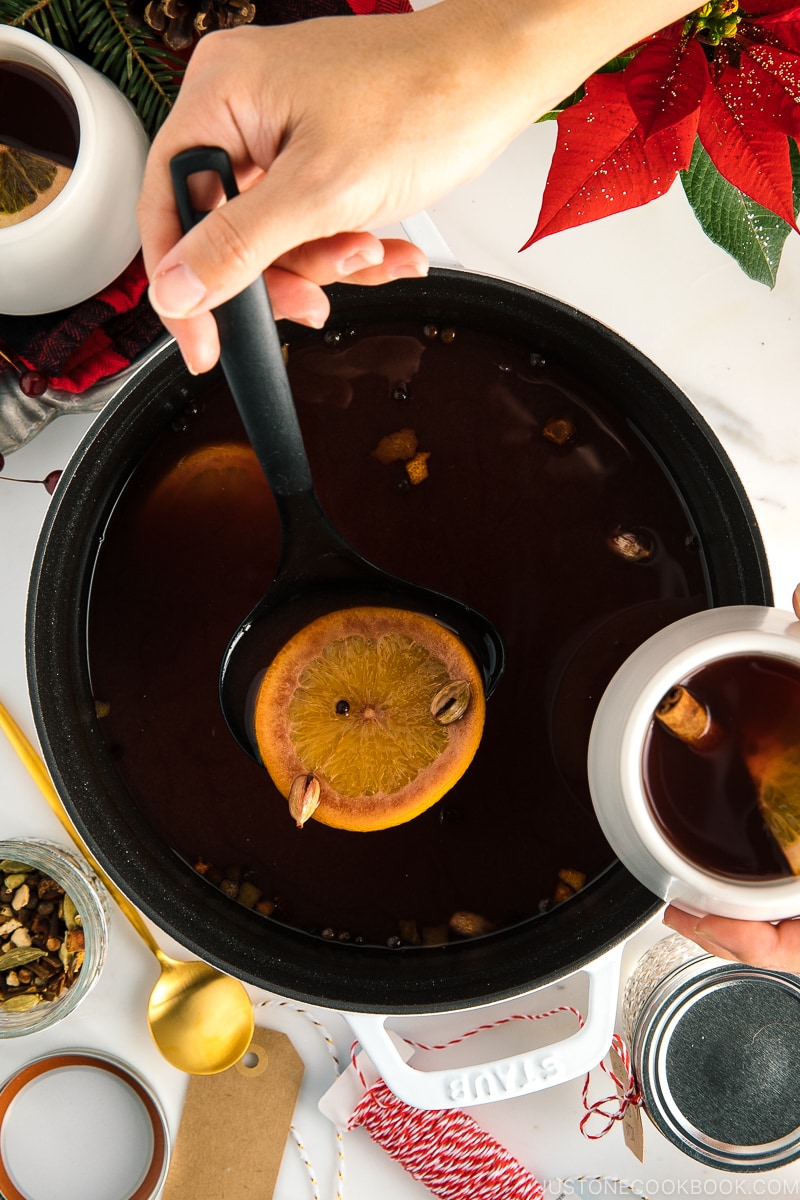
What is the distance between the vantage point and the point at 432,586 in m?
0.78

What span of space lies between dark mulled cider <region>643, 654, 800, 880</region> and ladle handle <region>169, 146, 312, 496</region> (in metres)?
0.30

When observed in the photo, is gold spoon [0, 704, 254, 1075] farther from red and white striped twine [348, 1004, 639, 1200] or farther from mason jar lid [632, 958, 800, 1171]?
mason jar lid [632, 958, 800, 1171]

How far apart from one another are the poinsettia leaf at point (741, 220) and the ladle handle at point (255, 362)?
39 cm

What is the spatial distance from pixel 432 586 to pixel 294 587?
0.12 m

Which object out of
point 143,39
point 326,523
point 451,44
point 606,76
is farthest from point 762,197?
point 143,39

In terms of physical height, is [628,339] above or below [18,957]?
above

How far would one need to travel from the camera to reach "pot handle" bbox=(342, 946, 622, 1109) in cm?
76

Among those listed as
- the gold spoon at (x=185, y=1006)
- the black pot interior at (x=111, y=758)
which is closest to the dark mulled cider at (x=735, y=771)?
the black pot interior at (x=111, y=758)

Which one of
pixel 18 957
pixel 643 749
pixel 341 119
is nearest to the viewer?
pixel 341 119

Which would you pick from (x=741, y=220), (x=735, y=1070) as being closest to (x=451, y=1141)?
(x=735, y=1070)

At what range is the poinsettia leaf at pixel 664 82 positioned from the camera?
64cm

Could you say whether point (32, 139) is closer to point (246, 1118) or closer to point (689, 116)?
point (689, 116)

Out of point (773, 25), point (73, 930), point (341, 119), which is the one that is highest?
point (773, 25)

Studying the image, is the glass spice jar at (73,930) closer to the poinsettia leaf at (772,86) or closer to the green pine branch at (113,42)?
the green pine branch at (113,42)
